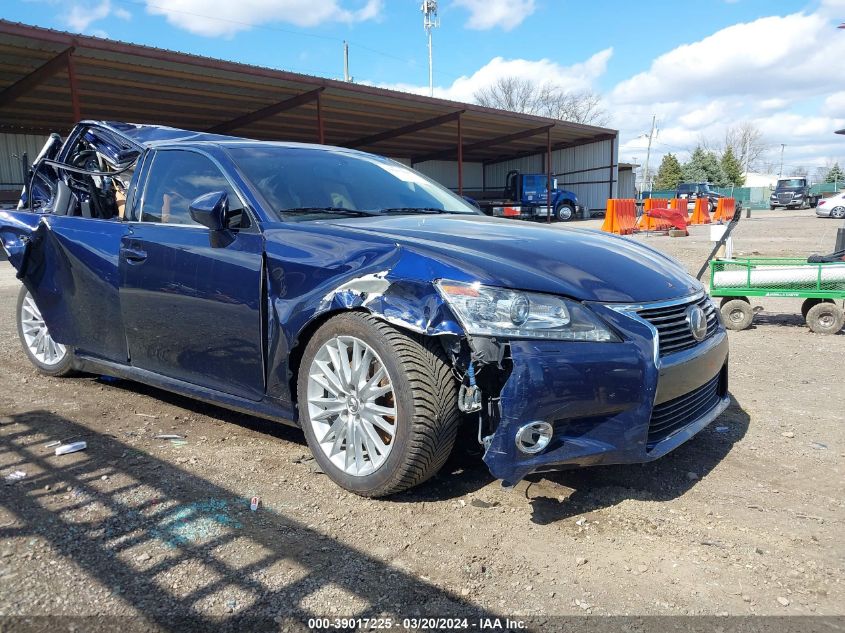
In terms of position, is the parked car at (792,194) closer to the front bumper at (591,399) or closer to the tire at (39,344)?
the front bumper at (591,399)

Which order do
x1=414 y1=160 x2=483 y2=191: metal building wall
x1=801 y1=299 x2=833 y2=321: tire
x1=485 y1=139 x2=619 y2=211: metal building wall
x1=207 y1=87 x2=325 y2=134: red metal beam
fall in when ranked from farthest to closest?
x1=414 y1=160 x2=483 y2=191: metal building wall
x1=485 y1=139 x2=619 y2=211: metal building wall
x1=207 y1=87 x2=325 y2=134: red metal beam
x1=801 y1=299 x2=833 y2=321: tire

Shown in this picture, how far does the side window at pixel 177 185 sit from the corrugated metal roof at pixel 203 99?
12.6 meters

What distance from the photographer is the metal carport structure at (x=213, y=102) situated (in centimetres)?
1544

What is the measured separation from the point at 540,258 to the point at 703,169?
74.5 metres

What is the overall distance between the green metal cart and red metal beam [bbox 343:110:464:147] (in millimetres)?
19647

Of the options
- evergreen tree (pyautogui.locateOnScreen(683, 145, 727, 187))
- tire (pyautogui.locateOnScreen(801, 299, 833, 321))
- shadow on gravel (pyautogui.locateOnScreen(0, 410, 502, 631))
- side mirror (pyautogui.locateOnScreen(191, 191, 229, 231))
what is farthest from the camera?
evergreen tree (pyautogui.locateOnScreen(683, 145, 727, 187))

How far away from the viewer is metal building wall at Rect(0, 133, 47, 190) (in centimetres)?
2581

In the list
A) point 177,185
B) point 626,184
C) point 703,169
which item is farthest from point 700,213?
point 703,169

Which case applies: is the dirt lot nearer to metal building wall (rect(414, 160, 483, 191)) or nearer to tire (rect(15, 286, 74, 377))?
tire (rect(15, 286, 74, 377))

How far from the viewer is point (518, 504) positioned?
290 centimetres

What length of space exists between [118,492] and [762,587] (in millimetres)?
2670

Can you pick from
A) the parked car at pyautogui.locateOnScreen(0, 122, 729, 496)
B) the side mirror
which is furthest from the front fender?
the side mirror

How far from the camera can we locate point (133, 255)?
3703mm

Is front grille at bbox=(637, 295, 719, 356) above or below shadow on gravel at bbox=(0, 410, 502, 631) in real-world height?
above
